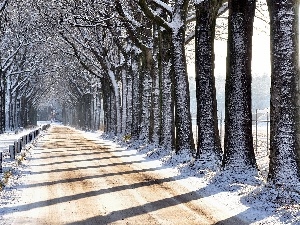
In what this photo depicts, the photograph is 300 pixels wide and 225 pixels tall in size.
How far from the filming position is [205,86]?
1542 cm

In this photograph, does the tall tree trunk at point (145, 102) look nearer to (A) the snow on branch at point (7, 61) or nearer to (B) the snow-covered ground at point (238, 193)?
(B) the snow-covered ground at point (238, 193)

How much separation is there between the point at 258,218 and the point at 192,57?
78.1 ft

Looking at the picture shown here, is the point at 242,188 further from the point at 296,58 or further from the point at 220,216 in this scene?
the point at 296,58

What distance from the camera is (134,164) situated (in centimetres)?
1817

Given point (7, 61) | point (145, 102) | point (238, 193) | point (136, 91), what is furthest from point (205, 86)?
point (7, 61)

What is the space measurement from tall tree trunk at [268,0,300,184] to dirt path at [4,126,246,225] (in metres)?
2.10

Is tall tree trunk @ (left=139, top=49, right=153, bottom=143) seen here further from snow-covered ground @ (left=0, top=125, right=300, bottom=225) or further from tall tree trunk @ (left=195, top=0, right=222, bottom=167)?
tall tree trunk @ (left=195, top=0, right=222, bottom=167)

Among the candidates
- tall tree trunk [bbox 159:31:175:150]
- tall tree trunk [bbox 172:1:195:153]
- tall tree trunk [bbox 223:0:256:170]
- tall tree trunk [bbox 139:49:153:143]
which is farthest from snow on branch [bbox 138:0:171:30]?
tall tree trunk [bbox 139:49:153:143]

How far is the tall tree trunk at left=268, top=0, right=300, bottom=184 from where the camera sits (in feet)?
33.0

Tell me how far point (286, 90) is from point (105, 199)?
4948mm

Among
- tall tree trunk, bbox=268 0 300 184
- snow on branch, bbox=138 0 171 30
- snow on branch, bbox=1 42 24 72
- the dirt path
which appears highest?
snow on branch, bbox=1 42 24 72

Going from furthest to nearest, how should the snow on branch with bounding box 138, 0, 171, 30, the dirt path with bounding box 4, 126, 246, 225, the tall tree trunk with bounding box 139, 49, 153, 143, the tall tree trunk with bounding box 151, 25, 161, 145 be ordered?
the tall tree trunk with bounding box 139, 49, 153, 143 < the tall tree trunk with bounding box 151, 25, 161, 145 < the snow on branch with bounding box 138, 0, 171, 30 < the dirt path with bounding box 4, 126, 246, 225

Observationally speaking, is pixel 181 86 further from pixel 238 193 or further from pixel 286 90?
pixel 286 90

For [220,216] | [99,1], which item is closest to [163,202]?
[220,216]
